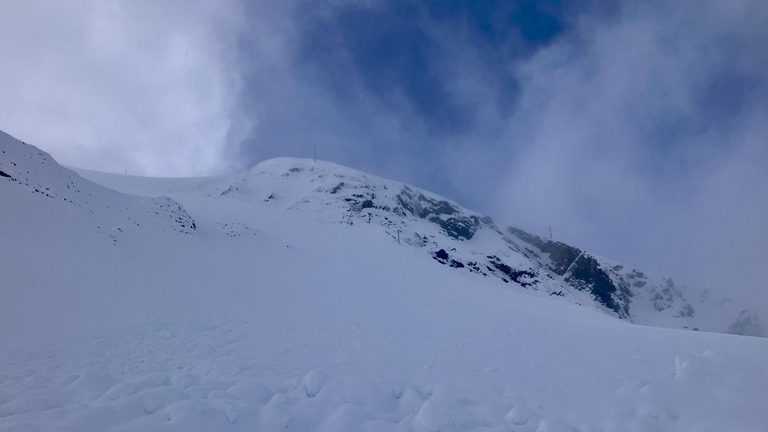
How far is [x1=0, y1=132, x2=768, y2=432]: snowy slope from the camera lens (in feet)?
21.9

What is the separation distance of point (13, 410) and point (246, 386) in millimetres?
3299

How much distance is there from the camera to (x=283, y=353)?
10078 millimetres

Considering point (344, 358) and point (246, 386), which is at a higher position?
point (344, 358)

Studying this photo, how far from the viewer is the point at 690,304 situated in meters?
113

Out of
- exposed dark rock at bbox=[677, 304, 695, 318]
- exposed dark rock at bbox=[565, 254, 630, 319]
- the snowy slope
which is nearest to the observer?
the snowy slope

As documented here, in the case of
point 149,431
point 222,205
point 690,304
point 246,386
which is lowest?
point 149,431

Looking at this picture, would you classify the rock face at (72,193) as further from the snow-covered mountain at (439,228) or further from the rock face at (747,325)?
the rock face at (747,325)

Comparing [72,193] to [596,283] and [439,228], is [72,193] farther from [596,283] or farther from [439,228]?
[596,283]

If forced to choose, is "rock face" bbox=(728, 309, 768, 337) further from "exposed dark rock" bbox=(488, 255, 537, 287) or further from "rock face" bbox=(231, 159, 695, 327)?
"exposed dark rock" bbox=(488, 255, 537, 287)

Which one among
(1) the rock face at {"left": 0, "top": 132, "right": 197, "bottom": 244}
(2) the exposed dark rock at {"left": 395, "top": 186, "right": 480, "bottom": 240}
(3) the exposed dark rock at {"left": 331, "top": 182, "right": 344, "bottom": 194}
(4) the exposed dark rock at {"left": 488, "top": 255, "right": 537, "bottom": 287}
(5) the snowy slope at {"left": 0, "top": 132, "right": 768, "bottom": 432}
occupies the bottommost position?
(5) the snowy slope at {"left": 0, "top": 132, "right": 768, "bottom": 432}

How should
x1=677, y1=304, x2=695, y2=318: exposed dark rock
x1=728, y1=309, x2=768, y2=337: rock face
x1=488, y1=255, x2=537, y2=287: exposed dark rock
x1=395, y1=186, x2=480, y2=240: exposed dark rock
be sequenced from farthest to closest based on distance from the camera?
x1=677, y1=304, x2=695, y2=318: exposed dark rock, x1=728, y1=309, x2=768, y2=337: rock face, x1=395, y1=186, x2=480, y2=240: exposed dark rock, x1=488, y1=255, x2=537, y2=287: exposed dark rock

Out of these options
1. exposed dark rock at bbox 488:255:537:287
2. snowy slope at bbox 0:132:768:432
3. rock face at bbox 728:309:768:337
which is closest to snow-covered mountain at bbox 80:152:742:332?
exposed dark rock at bbox 488:255:537:287

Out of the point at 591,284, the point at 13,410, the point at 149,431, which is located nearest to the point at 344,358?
the point at 149,431

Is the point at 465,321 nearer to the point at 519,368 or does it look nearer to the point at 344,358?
the point at 519,368
